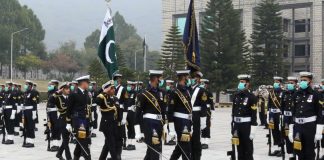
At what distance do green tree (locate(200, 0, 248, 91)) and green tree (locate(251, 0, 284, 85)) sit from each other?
1823 mm

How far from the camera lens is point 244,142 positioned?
1089 cm

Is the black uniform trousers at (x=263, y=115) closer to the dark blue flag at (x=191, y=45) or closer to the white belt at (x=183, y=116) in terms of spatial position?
the dark blue flag at (x=191, y=45)

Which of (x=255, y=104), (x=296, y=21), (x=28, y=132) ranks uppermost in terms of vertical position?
(x=296, y=21)

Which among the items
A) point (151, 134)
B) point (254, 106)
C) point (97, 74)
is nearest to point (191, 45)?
point (254, 106)

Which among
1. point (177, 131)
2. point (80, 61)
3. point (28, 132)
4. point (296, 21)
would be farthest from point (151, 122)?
point (80, 61)

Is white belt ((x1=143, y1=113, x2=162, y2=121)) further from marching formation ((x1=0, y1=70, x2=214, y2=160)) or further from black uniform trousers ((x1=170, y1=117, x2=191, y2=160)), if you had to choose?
black uniform trousers ((x1=170, y1=117, x2=191, y2=160))

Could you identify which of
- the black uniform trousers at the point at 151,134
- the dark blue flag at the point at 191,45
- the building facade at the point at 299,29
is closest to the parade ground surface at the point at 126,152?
the dark blue flag at the point at 191,45

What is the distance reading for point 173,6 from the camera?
71625 mm

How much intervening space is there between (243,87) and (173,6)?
202ft

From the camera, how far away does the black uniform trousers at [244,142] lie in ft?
35.4

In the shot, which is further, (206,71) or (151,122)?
(206,71)

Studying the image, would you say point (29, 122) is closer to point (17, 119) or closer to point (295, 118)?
point (17, 119)

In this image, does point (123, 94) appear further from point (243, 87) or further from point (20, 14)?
point (20, 14)

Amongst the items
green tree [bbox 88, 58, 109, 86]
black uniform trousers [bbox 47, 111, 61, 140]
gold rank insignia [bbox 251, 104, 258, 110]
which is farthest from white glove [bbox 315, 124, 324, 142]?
green tree [bbox 88, 58, 109, 86]
